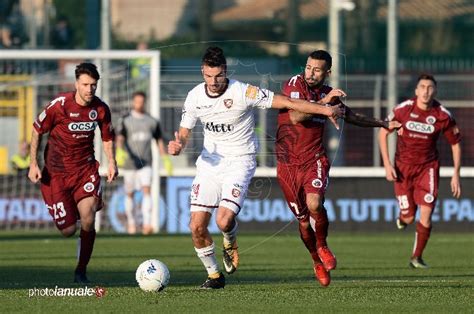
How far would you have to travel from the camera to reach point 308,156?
537 inches

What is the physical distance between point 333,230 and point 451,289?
37.0 feet

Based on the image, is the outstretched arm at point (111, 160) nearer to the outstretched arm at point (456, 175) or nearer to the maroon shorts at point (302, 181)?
the maroon shorts at point (302, 181)

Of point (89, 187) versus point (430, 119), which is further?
point (430, 119)

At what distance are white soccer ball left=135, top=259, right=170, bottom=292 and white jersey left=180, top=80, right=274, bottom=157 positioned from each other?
52.1 inches

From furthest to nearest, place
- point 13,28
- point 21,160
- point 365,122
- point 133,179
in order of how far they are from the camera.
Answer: point 13,28, point 21,160, point 133,179, point 365,122

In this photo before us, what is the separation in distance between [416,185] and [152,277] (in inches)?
222

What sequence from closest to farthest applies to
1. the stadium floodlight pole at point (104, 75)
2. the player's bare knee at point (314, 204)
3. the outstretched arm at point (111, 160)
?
the player's bare knee at point (314, 204) → the outstretched arm at point (111, 160) → the stadium floodlight pole at point (104, 75)

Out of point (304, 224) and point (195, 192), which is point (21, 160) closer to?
point (304, 224)

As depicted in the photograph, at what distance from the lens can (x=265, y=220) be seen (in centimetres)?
2398

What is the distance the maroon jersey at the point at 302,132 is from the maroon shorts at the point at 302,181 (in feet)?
0.23

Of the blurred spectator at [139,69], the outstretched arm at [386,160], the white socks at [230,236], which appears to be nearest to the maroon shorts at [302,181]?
the white socks at [230,236]

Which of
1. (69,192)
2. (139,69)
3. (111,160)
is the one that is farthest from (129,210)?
(111,160)

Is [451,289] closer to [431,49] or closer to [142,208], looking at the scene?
[142,208]

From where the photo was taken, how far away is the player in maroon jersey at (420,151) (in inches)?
656
